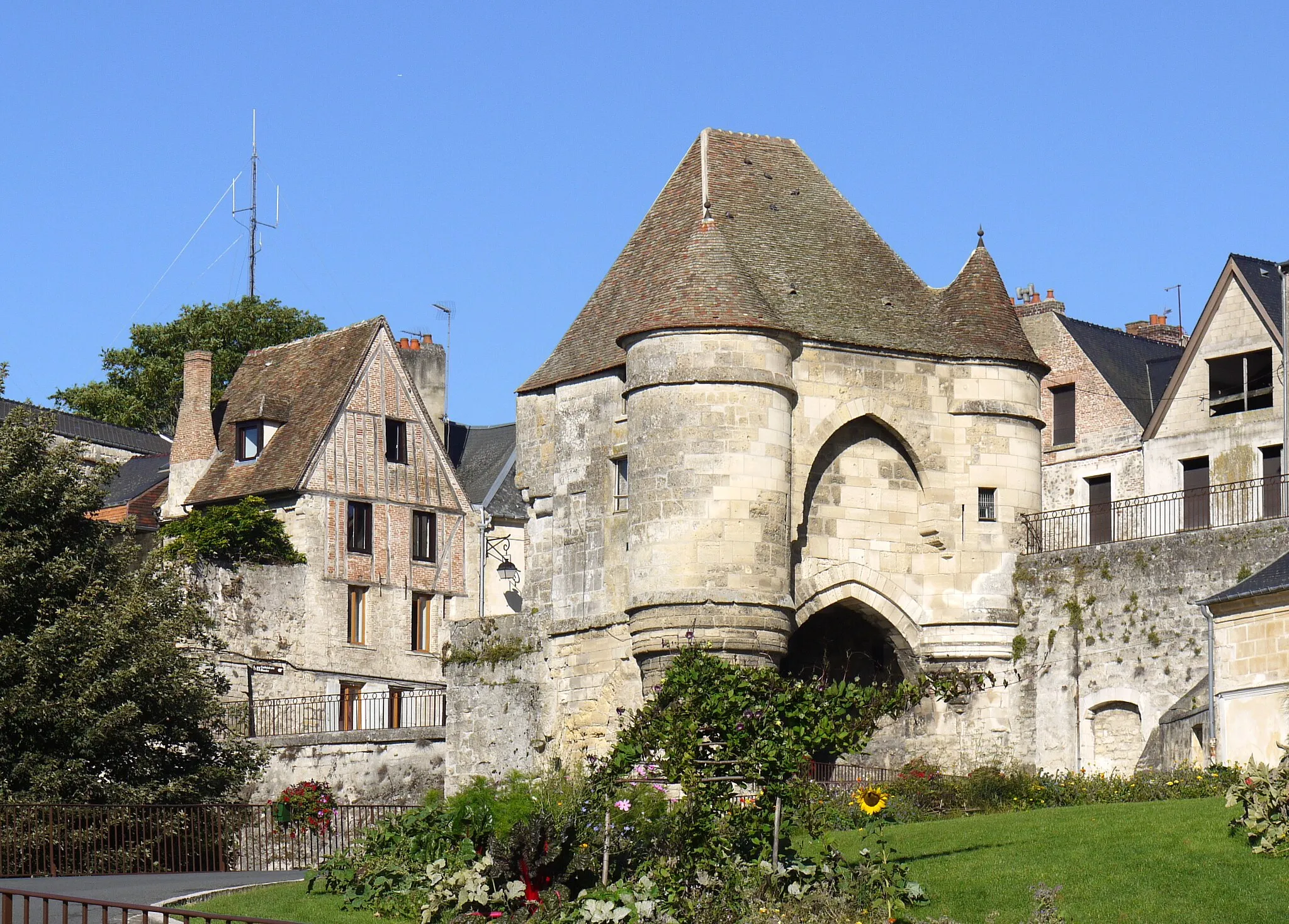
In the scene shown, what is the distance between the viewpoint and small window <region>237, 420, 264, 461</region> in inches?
1889

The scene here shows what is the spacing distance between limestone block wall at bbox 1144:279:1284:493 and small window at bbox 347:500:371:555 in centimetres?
1639

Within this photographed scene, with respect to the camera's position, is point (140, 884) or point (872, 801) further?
point (140, 884)

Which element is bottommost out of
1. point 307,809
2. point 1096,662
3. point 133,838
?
point 133,838

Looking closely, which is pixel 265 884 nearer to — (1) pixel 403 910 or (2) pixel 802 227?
(1) pixel 403 910

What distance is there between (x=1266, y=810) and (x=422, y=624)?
30.4 meters

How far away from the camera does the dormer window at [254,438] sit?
1887 inches

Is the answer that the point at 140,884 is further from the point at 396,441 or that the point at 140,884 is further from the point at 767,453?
the point at 396,441

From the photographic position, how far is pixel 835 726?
20562 mm

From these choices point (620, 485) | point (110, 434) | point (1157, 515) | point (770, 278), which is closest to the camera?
point (770, 278)

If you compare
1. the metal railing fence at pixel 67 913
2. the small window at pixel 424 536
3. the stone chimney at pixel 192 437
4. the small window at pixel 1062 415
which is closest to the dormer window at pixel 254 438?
the stone chimney at pixel 192 437

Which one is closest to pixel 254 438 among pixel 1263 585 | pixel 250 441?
pixel 250 441

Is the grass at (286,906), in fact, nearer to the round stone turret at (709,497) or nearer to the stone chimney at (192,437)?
the round stone turret at (709,497)

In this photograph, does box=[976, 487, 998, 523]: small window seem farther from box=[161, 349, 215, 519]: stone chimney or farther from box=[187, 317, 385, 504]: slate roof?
box=[161, 349, 215, 519]: stone chimney

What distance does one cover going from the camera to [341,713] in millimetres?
44188
